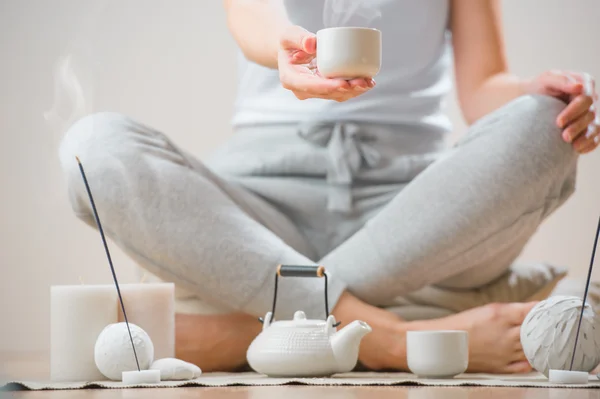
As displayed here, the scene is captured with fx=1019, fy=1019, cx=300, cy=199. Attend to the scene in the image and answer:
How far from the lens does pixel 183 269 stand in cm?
124

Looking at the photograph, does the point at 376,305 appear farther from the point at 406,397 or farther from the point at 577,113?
the point at 406,397

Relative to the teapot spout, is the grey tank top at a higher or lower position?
higher

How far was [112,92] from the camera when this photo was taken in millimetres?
1799

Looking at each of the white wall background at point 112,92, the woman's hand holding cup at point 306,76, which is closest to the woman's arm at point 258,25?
the woman's hand holding cup at point 306,76

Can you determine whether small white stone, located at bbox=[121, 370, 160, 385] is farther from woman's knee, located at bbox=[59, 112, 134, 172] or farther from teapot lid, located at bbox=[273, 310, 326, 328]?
woman's knee, located at bbox=[59, 112, 134, 172]

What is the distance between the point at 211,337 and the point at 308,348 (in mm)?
269

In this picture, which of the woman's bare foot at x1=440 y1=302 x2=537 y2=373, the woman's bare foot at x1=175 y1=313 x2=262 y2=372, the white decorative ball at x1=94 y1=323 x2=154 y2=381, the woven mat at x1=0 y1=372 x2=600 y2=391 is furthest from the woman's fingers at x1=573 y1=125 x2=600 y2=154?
the white decorative ball at x1=94 y1=323 x2=154 y2=381

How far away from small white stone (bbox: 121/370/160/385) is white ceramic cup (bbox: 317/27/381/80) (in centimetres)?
35

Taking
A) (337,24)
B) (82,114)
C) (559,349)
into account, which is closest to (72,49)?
(82,114)

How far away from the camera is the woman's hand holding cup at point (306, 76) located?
1052 millimetres

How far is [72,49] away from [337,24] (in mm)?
459

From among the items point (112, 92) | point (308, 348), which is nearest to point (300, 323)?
point (308, 348)

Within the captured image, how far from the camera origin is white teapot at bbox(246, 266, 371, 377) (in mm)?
1063

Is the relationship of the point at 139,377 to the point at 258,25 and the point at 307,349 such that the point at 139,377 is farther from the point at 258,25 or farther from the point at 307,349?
the point at 258,25
